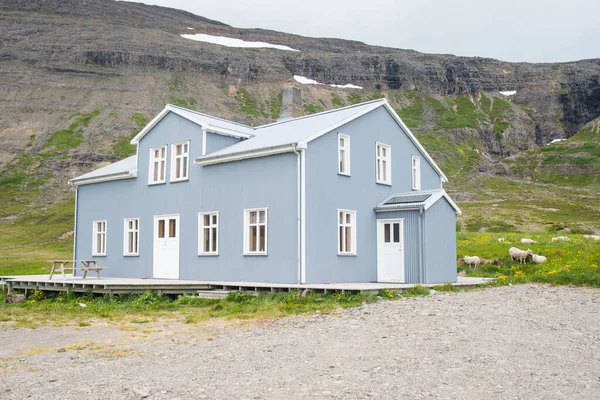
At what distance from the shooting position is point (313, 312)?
14.6m

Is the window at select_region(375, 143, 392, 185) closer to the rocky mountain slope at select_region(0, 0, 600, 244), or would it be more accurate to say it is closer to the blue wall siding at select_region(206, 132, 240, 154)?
the blue wall siding at select_region(206, 132, 240, 154)

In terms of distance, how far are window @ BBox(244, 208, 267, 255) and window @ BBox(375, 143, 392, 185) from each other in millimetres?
4957

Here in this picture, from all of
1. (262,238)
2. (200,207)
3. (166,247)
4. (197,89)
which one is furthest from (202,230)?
Answer: (197,89)

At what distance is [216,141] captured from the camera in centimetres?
2309

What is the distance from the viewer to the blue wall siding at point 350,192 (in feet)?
63.9

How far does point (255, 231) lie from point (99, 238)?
32.6ft

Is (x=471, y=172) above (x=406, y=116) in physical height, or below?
below

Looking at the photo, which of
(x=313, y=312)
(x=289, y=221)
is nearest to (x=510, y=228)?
(x=289, y=221)

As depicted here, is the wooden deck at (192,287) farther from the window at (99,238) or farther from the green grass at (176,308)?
the window at (99,238)

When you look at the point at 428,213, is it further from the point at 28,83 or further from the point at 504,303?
the point at 28,83

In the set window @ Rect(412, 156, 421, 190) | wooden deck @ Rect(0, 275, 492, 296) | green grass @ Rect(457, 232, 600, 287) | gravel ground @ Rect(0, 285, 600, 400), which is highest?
window @ Rect(412, 156, 421, 190)

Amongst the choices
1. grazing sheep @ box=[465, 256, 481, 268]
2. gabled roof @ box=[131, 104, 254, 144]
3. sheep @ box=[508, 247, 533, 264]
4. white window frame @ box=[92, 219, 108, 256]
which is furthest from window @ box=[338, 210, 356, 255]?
white window frame @ box=[92, 219, 108, 256]

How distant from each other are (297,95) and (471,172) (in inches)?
3247

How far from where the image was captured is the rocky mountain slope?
88.2 metres
